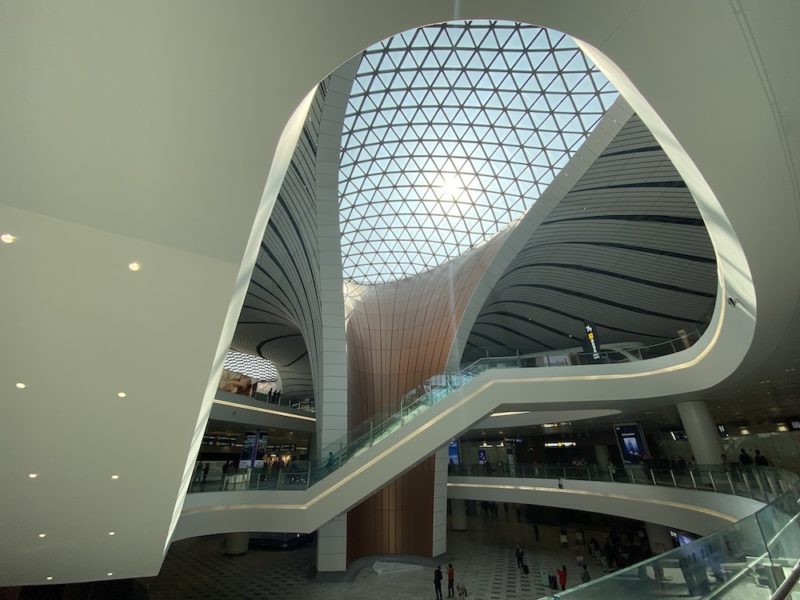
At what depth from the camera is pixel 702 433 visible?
18.4 meters

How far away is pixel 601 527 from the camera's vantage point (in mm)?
31250

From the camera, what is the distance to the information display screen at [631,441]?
27.6 m

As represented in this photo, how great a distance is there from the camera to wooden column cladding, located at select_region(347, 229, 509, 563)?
22188mm

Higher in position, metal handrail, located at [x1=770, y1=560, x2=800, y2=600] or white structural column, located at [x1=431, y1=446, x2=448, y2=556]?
metal handrail, located at [x1=770, y1=560, x2=800, y2=600]

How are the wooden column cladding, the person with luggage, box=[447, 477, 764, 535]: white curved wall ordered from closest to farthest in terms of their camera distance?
1. box=[447, 477, 764, 535]: white curved wall
2. the person with luggage
3. the wooden column cladding

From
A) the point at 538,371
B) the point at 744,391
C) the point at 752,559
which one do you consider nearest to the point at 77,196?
the point at 752,559

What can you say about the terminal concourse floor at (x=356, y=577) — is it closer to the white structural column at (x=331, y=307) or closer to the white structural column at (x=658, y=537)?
the white structural column at (x=331, y=307)

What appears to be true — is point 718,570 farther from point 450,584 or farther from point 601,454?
point 601,454

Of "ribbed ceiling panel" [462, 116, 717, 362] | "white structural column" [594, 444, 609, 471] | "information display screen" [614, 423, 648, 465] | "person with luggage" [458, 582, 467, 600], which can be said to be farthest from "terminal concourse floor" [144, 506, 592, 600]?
"ribbed ceiling panel" [462, 116, 717, 362]

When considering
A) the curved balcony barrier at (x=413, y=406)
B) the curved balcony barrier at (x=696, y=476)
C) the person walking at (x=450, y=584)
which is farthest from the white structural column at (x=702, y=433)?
the person walking at (x=450, y=584)

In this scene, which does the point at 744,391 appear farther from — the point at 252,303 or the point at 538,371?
the point at 252,303

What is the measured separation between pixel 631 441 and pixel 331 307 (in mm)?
24175

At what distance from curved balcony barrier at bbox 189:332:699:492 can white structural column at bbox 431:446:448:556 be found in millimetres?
6824

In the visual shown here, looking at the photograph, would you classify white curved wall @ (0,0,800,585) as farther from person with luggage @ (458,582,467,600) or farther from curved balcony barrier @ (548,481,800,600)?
person with luggage @ (458,582,467,600)
